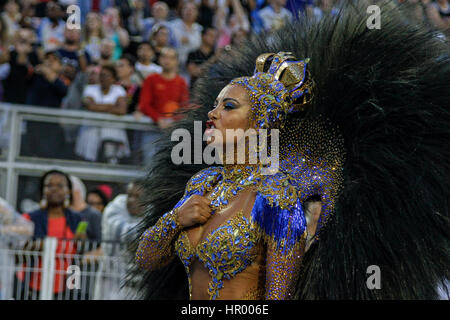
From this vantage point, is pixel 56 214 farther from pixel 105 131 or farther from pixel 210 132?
pixel 210 132

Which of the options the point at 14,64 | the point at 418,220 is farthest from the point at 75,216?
the point at 418,220

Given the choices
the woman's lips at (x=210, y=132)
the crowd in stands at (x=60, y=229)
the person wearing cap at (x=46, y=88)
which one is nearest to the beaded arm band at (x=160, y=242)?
the woman's lips at (x=210, y=132)

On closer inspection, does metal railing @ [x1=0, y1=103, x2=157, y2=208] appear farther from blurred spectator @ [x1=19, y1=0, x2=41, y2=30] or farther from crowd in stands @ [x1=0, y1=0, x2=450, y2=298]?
blurred spectator @ [x1=19, y1=0, x2=41, y2=30]

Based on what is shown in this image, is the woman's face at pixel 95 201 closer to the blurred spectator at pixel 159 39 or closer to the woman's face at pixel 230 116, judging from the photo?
the blurred spectator at pixel 159 39

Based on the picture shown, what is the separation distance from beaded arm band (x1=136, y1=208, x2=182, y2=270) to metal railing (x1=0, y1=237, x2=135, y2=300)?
257 cm

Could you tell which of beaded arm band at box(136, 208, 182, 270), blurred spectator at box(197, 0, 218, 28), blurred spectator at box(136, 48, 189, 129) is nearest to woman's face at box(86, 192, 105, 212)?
blurred spectator at box(136, 48, 189, 129)

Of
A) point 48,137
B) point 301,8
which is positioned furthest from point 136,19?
point 301,8

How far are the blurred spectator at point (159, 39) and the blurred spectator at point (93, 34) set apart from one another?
673 millimetres

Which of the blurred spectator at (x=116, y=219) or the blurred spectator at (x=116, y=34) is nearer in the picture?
the blurred spectator at (x=116, y=219)

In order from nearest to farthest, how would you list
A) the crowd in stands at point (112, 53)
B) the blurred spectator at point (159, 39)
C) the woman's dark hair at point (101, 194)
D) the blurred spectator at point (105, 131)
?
the woman's dark hair at point (101, 194)
the blurred spectator at point (105, 131)
the crowd in stands at point (112, 53)
the blurred spectator at point (159, 39)

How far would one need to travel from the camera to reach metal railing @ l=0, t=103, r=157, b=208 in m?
7.42

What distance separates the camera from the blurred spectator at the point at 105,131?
298 inches

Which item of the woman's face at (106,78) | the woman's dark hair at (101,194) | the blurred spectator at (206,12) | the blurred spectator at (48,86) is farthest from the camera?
the blurred spectator at (206,12)
